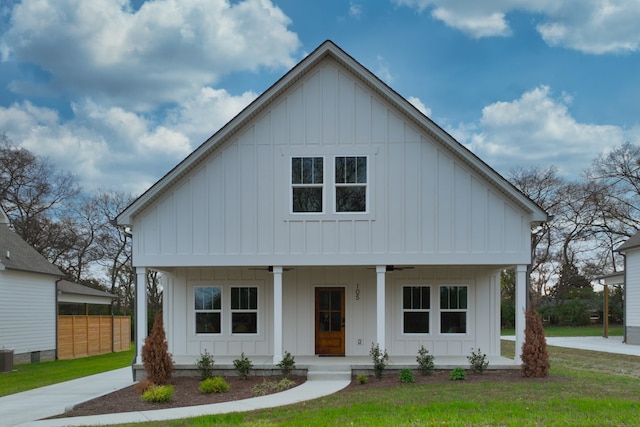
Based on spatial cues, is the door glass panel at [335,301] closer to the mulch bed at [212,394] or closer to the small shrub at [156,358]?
the mulch bed at [212,394]

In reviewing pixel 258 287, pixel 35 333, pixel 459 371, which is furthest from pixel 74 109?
pixel 459 371

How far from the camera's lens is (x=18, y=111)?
3388 cm

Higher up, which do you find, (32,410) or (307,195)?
(307,195)

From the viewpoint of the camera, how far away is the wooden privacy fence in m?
27.2

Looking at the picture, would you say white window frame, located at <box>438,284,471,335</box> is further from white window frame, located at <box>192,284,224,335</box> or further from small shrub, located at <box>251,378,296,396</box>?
white window frame, located at <box>192,284,224,335</box>

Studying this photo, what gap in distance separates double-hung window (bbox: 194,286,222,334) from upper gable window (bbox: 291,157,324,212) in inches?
149

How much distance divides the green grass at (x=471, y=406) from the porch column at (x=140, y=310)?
5610 mm

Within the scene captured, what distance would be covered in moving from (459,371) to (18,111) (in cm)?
2943

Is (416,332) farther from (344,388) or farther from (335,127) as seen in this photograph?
(335,127)

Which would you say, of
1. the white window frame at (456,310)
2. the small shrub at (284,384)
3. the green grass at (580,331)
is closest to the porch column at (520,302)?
the white window frame at (456,310)

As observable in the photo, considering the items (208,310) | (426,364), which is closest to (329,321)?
(208,310)

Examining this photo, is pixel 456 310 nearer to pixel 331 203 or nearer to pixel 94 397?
pixel 331 203

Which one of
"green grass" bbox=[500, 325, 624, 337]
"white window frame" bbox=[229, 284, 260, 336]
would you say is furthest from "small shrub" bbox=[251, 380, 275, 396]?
"green grass" bbox=[500, 325, 624, 337]

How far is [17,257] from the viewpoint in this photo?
24594 mm
